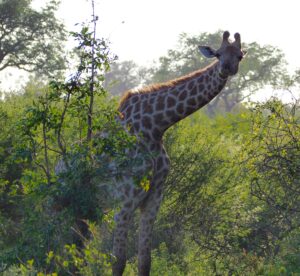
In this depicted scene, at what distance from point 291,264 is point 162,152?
2124mm

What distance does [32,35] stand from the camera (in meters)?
36.0

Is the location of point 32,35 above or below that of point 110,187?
above

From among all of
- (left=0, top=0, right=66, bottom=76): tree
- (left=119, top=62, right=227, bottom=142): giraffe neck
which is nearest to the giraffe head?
(left=119, top=62, right=227, bottom=142): giraffe neck

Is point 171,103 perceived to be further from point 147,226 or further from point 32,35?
point 32,35

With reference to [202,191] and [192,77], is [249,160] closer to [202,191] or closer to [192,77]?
[192,77]

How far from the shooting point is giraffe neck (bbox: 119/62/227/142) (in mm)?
10570

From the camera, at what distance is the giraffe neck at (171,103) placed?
10570 millimetres

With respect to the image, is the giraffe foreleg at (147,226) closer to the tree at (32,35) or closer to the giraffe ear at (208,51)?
the giraffe ear at (208,51)

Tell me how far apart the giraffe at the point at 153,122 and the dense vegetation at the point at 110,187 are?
447 mm

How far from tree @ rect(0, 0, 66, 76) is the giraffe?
973 inches

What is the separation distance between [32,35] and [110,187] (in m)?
26.6

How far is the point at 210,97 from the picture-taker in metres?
10.6

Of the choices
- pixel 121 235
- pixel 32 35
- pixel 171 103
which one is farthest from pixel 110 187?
pixel 32 35

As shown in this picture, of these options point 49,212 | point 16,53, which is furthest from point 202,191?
point 16,53
